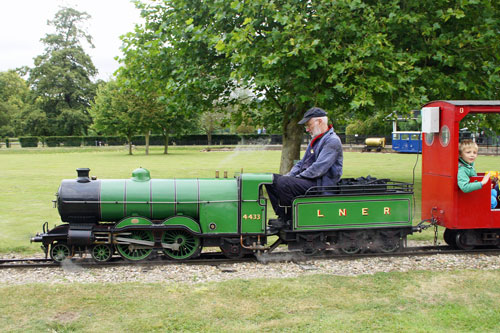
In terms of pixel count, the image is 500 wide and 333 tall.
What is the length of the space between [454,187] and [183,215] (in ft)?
15.2

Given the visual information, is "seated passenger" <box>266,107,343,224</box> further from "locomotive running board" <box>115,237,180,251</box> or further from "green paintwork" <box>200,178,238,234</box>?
"locomotive running board" <box>115,237,180,251</box>

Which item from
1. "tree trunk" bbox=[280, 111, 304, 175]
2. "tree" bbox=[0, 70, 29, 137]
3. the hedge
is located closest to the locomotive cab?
"tree trunk" bbox=[280, 111, 304, 175]

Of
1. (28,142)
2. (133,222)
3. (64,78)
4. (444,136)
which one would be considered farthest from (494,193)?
(64,78)

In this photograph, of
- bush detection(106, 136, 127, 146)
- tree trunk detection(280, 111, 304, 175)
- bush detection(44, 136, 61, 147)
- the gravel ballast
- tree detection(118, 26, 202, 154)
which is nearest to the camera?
the gravel ballast

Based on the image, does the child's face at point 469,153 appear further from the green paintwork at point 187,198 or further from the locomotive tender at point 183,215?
the green paintwork at point 187,198

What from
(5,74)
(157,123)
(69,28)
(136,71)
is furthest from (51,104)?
(136,71)

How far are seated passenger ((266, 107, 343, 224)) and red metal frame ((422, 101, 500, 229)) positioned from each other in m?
1.98

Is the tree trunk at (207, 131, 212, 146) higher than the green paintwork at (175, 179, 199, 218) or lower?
higher

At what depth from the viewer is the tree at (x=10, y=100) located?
257 ft

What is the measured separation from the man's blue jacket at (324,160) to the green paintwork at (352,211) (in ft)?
1.12

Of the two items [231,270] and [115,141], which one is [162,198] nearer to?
[231,270]

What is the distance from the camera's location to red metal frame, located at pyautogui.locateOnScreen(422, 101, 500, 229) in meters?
7.59

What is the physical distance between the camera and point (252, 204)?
23.8 feet

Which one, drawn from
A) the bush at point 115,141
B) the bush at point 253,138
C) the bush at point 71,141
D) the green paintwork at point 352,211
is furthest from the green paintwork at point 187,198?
the bush at point 115,141
